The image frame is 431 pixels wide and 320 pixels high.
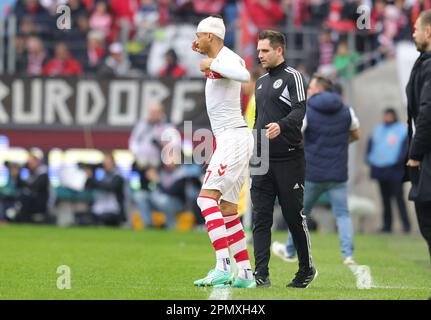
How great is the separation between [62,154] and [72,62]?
7.17ft

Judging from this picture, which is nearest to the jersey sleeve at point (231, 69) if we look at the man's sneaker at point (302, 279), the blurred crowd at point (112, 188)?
the man's sneaker at point (302, 279)

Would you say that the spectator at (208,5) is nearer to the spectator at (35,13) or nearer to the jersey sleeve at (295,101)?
the spectator at (35,13)

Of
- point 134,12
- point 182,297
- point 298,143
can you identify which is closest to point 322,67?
point 134,12

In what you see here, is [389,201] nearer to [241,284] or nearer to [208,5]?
[208,5]

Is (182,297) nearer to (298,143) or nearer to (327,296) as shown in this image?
(327,296)

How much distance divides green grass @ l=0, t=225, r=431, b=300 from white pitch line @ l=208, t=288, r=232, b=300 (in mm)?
63

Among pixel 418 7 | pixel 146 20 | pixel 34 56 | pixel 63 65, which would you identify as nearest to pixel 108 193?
pixel 63 65

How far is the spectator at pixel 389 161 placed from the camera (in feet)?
69.9

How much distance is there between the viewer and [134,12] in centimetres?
2498

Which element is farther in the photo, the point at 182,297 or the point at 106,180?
the point at 106,180

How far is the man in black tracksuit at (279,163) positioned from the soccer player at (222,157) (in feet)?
0.63

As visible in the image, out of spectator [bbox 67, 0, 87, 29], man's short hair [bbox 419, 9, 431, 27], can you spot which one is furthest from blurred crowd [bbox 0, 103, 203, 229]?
man's short hair [bbox 419, 9, 431, 27]
